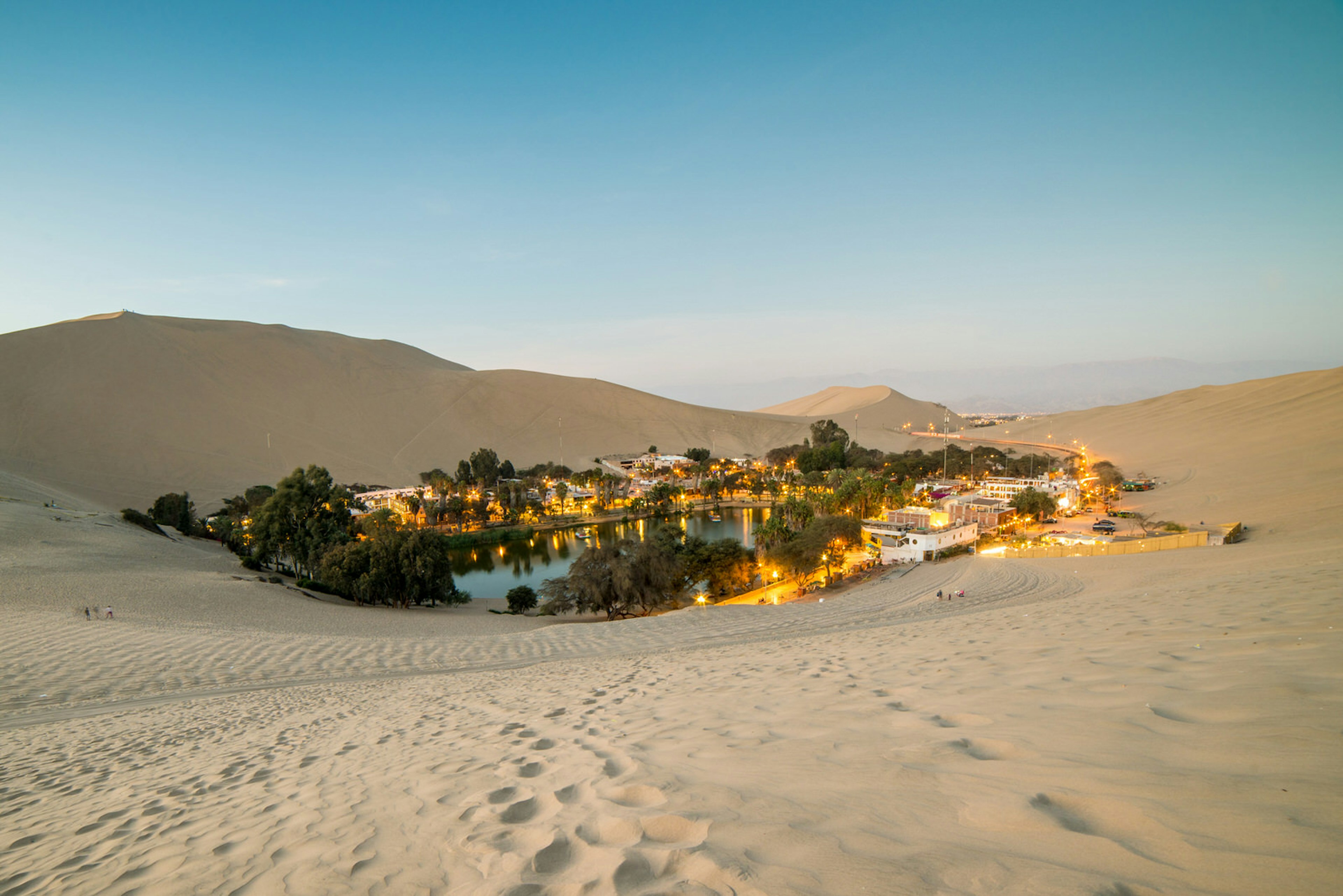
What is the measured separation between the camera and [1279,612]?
531cm

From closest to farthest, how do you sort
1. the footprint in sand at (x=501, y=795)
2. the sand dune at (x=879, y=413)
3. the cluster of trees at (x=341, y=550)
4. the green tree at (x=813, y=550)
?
the footprint in sand at (x=501, y=795) < the cluster of trees at (x=341, y=550) < the green tree at (x=813, y=550) < the sand dune at (x=879, y=413)

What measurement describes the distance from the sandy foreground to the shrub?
2758cm

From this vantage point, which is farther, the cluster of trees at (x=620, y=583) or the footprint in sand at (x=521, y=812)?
the cluster of trees at (x=620, y=583)

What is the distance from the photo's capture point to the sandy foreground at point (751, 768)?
1.84 m

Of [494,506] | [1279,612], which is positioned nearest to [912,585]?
[1279,612]

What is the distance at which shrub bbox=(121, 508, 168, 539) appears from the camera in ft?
99.0

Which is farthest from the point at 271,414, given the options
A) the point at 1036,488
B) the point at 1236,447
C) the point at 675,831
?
the point at 1236,447

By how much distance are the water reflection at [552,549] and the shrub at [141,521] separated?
48.3ft

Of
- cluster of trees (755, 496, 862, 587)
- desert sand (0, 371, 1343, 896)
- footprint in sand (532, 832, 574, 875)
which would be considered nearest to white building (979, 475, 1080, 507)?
cluster of trees (755, 496, 862, 587)

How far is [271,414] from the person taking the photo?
8162 centimetres

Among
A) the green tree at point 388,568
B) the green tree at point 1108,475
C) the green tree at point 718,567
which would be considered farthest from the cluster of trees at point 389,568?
the green tree at point 1108,475

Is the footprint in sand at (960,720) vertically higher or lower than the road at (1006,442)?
lower

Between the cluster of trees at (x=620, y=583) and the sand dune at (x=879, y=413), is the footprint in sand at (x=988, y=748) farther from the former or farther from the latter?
the sand dune at (x=879, y=413)

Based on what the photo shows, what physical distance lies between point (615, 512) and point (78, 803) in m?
59.0
